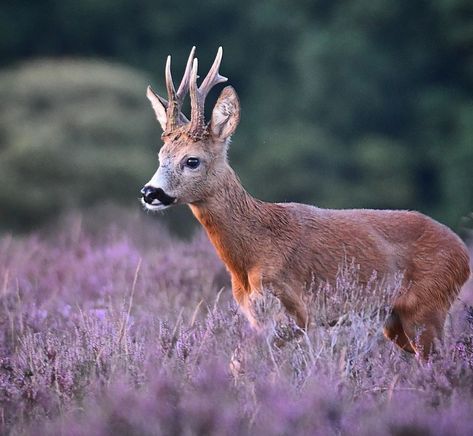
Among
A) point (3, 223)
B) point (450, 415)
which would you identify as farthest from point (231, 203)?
point (3, 223)

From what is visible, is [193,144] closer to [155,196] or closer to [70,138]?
[155,196]

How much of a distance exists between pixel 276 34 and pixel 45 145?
27.8ft

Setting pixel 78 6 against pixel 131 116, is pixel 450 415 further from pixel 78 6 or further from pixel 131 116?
pixel 78 6

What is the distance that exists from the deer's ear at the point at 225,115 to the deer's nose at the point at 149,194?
65 cm

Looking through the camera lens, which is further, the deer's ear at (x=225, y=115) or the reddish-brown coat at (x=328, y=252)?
the deer's ear at (x=225, y=115)

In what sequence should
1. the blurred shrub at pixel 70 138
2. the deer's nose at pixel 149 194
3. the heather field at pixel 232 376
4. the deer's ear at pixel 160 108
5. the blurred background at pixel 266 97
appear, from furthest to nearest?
the blurred background at pixel 266 97 < the blurred shrub at pixel 70 138 < the deer's ear at pixel 160 108 < the deer's nose at pixel 149 194 < the heather field at pixel 232 376

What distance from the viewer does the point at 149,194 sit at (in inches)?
289

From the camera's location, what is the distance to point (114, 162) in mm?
27250

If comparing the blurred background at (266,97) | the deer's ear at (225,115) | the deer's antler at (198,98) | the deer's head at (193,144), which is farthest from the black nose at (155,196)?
the blurred background at (266,97)

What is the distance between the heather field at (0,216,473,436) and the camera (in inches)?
210

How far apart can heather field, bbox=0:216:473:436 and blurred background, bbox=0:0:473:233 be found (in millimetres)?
17989

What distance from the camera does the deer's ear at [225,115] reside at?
7.73 m

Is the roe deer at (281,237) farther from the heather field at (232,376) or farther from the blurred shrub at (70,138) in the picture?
the blurred shrub at (70,138)

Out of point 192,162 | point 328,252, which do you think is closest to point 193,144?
point 192,162
